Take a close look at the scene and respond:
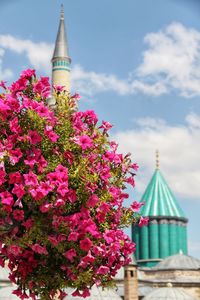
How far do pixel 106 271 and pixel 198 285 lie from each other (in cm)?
3360

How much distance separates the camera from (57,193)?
6.38 meters

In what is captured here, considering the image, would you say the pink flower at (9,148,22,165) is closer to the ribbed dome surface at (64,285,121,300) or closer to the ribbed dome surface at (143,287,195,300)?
the ribbed dome surface at (64,285,121,300)

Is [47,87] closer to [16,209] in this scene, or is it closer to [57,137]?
[57,137]

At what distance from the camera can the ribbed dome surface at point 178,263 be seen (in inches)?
1636

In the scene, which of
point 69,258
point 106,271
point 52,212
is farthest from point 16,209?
point 106,271

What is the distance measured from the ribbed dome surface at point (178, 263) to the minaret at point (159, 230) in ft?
6.79

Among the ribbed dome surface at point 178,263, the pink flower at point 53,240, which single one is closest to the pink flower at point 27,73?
the pink flower at point 53,240

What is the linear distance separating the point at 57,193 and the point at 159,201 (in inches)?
1576

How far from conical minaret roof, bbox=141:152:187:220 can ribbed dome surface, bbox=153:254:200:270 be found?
3679 millimetres

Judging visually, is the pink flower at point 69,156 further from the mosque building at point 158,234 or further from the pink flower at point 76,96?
the mosque building at point 158,234

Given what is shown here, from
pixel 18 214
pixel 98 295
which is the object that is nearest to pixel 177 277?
pixel 98 295

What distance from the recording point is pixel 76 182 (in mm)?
6699

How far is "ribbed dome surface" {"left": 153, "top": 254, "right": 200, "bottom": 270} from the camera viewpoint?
41562 mm

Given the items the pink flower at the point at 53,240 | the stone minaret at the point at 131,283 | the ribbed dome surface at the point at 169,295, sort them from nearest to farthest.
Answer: the pink flower at the point at 53,240 → the stone minaret at the point at 131,283 → the ribbed dome surface at the point at 169,295
